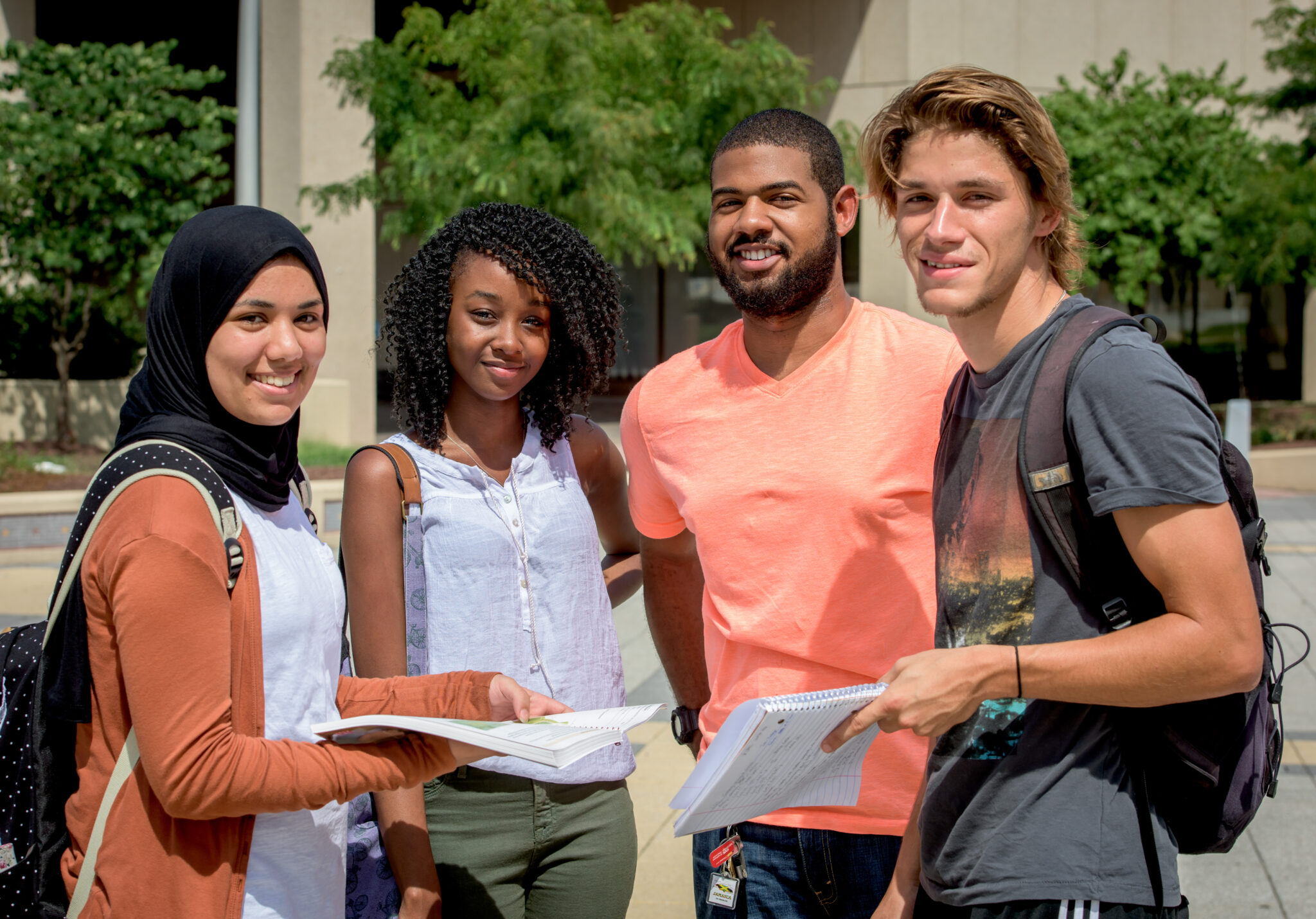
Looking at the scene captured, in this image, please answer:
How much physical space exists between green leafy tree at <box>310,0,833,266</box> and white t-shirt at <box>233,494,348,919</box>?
9.50 m

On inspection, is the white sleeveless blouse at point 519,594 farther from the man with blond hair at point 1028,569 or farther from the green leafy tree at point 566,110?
the green leafy tree at point 566,110

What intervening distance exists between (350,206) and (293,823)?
14482 mm

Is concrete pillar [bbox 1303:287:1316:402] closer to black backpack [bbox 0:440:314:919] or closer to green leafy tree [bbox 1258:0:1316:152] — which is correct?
green leafy tree [bbox 1258:0:1316:152]

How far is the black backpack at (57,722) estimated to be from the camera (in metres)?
1.78

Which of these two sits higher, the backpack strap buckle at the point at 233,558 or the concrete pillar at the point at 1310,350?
the concrete pillar at the point at 1310,350

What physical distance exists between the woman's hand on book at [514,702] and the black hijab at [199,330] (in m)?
0.57

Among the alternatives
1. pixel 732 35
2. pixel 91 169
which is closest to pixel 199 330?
pixel 91 169

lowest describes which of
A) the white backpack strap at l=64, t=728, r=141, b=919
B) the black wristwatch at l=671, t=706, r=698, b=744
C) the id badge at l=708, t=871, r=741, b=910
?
the id badge at l=708, t=871, r=741, b=910

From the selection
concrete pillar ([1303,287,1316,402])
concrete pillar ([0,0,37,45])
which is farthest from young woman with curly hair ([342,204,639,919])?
concrete pillar ([1303,287,1316,402])

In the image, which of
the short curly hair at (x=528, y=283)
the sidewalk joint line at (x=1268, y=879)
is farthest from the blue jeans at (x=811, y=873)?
the sidewalk joint line at (x=1268, y=879)

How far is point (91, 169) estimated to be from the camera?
554 inches

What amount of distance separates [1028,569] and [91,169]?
14926mm

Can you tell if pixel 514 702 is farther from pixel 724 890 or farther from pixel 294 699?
pixel 724 890

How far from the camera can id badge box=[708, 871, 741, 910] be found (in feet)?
7.90
